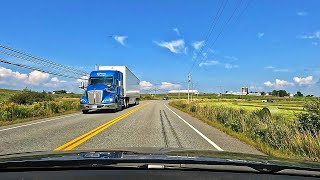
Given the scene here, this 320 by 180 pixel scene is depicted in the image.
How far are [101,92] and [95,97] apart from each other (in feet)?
2.15

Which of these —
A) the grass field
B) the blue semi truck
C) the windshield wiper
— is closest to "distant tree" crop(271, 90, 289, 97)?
the grass field

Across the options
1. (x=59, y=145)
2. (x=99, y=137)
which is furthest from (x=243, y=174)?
(x=99, y=137)

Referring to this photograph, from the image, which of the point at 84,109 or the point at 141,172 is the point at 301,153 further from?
the point at 84,109

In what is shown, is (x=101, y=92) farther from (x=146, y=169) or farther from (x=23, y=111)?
(x=146, y=169)

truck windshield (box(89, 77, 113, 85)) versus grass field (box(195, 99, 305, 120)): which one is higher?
truck windshield (box(89, 77, 113, 85))

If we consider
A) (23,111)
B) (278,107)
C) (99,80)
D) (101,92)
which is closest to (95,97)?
(101,92)

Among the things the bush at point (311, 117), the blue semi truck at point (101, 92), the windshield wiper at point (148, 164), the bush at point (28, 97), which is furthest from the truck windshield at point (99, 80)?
the bush at point (28, 97)

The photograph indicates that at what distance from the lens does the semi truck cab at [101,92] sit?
33.2m

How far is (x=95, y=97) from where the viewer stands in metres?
33.2

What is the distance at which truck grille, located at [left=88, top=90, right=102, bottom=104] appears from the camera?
3316cm

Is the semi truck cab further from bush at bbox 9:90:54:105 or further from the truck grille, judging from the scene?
bush at bbox 9:90:54:105

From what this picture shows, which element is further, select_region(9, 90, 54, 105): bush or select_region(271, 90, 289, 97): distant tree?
select_region(271, 90, 289, 97): distant tree

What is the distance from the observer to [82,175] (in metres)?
3.16

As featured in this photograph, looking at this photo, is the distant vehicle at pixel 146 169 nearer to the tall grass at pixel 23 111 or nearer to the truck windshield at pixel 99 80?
the tall grass at pixel 23 111
